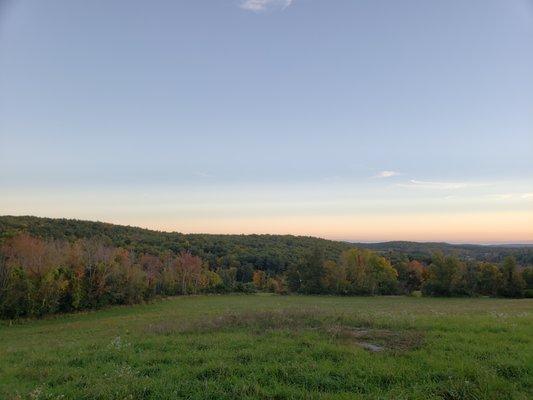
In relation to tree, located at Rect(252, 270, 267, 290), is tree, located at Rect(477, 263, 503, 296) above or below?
above

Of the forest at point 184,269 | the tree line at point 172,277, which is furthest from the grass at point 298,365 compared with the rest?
the forest at point 184,269

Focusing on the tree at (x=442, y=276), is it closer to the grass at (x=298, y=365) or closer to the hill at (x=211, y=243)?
the hill at (x=211, y=243)

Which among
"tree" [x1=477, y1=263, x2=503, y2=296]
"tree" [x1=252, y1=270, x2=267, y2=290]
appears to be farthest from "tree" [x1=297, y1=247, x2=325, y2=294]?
"tree" [x1=477, y1=263, x2=503, y2=296]

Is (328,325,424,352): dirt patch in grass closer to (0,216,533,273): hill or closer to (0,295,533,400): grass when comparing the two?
(0,295,533,400): grass

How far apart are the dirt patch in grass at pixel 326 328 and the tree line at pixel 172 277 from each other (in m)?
34.2

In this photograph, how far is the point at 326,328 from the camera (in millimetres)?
11516

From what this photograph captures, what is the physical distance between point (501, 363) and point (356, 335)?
3.64 m

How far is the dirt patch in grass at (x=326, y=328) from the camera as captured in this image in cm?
974

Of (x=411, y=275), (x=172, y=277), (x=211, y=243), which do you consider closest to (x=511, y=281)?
(x=411, y=275)

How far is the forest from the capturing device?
140 ft

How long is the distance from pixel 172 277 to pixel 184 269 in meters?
5.23

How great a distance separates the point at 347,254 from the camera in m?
82.4

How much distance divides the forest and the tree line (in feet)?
0.41

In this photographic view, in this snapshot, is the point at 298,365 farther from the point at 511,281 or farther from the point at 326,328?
the point at 511,281
